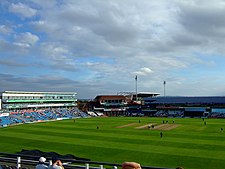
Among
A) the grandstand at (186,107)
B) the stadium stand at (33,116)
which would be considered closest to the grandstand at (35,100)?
the stadium stand at (33,116)

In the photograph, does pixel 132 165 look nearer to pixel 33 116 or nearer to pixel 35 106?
pixel 33 116

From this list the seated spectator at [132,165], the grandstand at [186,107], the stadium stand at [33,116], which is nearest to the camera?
the seated spectator at [132,165]

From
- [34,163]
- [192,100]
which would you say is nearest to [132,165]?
[34,163]

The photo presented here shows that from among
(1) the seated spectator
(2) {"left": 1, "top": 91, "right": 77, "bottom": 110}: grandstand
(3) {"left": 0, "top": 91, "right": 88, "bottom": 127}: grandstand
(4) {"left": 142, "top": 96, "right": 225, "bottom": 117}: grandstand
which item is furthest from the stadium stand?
(1) the seated spectator

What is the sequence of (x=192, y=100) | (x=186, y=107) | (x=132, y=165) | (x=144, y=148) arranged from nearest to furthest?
(x=132, y=165)
(x=144, y=148)
(x=186, y=107)
(x=192, y=100)

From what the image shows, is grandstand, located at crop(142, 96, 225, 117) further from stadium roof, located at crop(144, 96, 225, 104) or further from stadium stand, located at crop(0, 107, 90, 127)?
stadium stand, located at crop(0, 107, 90, 127)

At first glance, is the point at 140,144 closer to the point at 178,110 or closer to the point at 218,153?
the point at 218,153

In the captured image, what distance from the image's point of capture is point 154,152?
26.3m

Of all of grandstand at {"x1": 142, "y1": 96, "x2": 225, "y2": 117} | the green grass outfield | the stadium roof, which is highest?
the stadium roof

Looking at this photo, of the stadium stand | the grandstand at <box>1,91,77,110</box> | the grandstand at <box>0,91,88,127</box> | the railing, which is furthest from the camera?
the grandstand at <box>1,91,77,110</box>

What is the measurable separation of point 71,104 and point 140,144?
65407 millimetres

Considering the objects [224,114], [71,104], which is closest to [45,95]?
[71,104]

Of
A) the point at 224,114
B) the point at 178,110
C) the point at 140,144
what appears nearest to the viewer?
the point at 140,144

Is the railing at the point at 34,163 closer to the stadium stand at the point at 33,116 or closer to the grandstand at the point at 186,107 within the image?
the stadium stand at the point at 33,116
